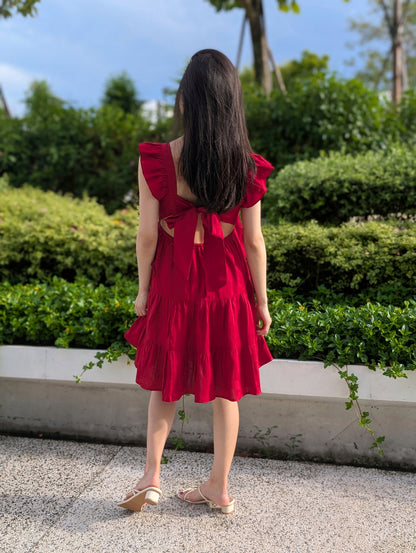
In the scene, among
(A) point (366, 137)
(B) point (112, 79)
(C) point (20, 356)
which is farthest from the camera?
(B) point (112, 79)

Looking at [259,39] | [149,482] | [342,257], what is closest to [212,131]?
[149,482]

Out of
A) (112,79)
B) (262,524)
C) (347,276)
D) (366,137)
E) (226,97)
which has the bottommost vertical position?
(262,524)

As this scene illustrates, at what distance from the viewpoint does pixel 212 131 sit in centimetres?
190

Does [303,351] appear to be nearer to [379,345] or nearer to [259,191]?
[379,345]

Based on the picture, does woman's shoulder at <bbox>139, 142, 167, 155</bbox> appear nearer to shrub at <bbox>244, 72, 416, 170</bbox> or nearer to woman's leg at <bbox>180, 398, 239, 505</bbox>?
woman's leg at <bbox>180, 398, 239, 505</bbox>

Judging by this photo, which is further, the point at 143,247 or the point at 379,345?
the point at 379,345

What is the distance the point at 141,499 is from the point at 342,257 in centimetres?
190

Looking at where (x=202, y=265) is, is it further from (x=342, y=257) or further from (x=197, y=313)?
(x=342, y=257)

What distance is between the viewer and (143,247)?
2.04 m

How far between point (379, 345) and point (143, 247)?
4.32 feet

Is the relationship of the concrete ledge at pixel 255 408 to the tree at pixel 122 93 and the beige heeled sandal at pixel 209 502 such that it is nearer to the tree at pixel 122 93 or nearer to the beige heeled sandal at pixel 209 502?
the beige heeled sandal at pixel 209 502

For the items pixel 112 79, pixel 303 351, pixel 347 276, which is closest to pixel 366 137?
pixel 347 276

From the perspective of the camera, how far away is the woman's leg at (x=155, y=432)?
2129 millimetres

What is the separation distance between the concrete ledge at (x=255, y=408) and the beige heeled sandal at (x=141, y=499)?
68 cm
